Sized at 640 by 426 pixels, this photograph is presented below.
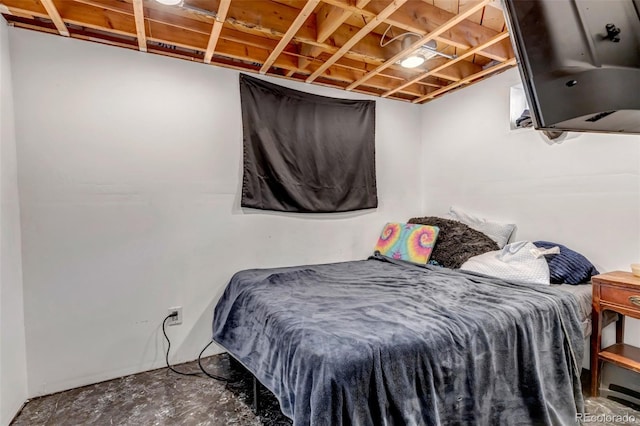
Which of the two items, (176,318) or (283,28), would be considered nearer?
(283,28)

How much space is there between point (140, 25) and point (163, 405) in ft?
7.66

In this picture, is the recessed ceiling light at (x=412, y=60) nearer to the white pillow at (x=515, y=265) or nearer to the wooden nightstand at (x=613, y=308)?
the white pillow at (x=515, y=265)

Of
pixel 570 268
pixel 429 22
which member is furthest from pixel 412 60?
pixel 570 268

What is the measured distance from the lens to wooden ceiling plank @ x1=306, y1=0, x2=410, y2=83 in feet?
5.95

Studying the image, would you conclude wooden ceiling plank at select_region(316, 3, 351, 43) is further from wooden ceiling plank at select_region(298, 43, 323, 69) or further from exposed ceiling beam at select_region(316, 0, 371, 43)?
wooden ceiling plank at select_region(298, 43, 323, 69)

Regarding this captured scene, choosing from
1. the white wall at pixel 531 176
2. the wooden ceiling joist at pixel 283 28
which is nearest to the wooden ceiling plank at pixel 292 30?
the wooden ceiling joist at pixel 283 28

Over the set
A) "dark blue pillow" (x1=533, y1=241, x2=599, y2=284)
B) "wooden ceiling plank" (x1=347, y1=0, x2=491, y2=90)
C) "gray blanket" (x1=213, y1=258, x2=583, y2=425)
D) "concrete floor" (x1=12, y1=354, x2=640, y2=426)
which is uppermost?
"wooden ceiling plank" (x1=347, y1=0, x2=491, y2=90)

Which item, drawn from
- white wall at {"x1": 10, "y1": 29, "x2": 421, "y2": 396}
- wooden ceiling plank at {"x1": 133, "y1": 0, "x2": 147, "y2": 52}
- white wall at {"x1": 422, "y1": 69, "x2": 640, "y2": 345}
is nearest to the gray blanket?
white wall at {"x1": 10, "y1": 29, "x2": 421, "y2": 396}

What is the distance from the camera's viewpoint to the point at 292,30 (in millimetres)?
2066

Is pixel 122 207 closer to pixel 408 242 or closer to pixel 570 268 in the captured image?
pixel 408 242

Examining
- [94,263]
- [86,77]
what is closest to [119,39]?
[86,77]

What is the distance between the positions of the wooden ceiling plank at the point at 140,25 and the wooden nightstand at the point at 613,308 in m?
3.15

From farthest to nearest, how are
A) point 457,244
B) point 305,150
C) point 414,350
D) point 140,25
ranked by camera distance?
point 305,150 < point 457,244 < point 140,25 < point 414,350

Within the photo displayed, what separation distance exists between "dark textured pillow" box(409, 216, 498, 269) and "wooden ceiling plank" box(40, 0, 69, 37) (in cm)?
317
